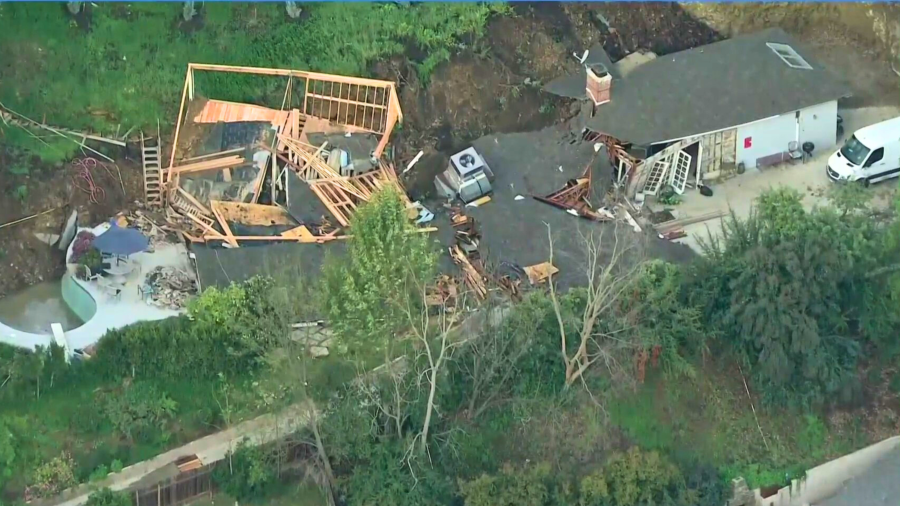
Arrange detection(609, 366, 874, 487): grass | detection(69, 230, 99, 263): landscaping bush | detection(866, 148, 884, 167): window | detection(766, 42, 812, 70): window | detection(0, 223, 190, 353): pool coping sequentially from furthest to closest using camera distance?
detection(766, 42, 812, 70): window, detection(866, 148, 884, 167): window, detection(69, 230, 99, 263): landscaping bush, detection(0, 223, 190, 353): pool coping, detection(609, 366, 874, 487): grass

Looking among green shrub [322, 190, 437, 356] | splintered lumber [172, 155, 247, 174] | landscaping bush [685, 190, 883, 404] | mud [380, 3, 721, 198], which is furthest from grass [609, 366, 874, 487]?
splintered lumber [172, 155, 247, 174]

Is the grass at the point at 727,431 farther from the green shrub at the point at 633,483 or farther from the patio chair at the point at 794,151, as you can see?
the patio chair at the point at 794,151

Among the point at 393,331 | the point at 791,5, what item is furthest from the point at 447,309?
the point at 791,5

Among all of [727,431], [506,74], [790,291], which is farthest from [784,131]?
[727,431]

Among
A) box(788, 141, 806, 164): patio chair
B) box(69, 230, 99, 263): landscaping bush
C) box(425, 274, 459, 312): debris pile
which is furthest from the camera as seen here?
box(788, 141, 806, 164): patio chair

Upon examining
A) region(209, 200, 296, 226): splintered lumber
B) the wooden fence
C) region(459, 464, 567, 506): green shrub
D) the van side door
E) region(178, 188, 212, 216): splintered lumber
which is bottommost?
region(459, 464, 567, 506): green shrub

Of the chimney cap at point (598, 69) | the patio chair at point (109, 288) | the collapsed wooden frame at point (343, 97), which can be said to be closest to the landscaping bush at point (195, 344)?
the patio chair at point (109, 288)

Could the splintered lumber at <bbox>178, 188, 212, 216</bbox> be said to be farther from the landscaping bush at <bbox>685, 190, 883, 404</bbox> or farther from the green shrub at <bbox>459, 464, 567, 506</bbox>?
the landscaping bush at <bbox>685, 190, 883, 404</bbox>

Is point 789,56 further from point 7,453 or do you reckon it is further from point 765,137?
point 7,453
